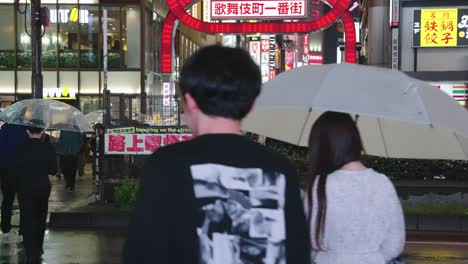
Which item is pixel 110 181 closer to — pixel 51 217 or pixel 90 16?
pixel 51 217

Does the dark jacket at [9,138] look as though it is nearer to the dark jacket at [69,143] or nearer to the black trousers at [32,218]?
the black trousers at [32,218]

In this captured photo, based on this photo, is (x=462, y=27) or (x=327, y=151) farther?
(x=462, y=27)

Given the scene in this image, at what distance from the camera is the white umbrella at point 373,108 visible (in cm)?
435

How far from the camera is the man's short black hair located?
8.16 feet

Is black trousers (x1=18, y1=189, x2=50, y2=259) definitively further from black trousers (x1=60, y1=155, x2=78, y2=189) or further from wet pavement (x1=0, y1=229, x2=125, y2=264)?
black trousers (x1=60, y1=155, x2=78, y2=189)

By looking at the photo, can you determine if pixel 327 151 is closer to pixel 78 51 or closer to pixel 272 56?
pixel 78 51

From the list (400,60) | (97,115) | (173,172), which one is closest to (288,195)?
(173,172)

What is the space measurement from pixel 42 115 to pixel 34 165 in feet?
6.31

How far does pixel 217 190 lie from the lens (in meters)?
2.47

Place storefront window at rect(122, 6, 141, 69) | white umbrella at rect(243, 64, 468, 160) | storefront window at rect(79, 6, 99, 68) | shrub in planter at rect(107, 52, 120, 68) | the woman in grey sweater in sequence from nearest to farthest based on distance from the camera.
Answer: the woman in grey sweater
white umbrella at rect(243, 64, 468, 160)
storefront window at rect(79, 6, 99, 68)
shrub in planter at rect(107, 52, 120, 68)
storefront window at rect(122, 6, 141, 69)

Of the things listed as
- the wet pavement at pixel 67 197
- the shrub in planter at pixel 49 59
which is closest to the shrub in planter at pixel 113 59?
the shrub in planter at pixel 49 59

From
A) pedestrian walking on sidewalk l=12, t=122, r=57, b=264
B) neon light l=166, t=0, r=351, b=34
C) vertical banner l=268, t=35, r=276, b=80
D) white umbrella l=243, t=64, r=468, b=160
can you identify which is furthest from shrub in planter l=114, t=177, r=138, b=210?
vertical banner l=268, t=35, r=276, b=80

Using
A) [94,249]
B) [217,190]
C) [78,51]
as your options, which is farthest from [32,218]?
[78,51]

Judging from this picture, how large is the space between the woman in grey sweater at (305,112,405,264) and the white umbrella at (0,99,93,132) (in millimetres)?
6785
